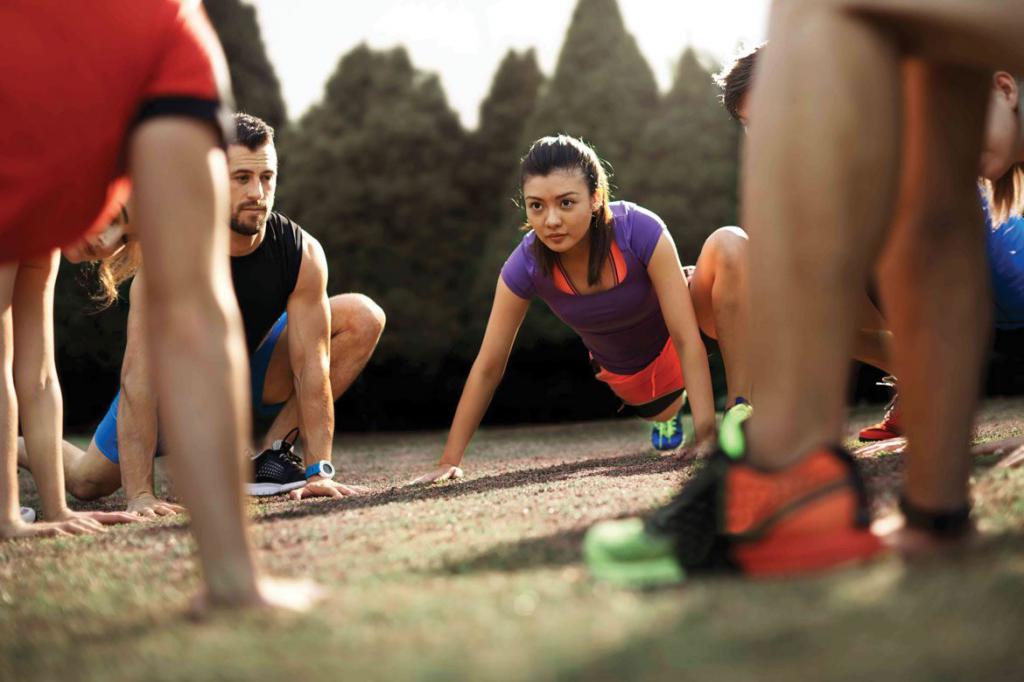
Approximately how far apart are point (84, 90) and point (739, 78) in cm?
269

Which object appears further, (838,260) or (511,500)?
(511,500)

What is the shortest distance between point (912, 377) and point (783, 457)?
0.31m

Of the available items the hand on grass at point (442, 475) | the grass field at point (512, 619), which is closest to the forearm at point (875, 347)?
the hand on grass at point (442, 475)

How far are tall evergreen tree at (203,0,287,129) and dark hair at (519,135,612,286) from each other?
602 cm

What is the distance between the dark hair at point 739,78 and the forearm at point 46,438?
2391 mm

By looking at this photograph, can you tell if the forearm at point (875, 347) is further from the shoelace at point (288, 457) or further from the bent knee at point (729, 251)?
the shoelace at point (288, 457)

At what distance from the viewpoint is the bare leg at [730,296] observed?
3.72 m

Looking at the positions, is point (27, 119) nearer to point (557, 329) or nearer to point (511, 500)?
point (511, 500)

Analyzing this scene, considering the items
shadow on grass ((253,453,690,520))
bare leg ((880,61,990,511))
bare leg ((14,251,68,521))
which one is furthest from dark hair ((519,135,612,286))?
bare leg ((880,61,990,511))

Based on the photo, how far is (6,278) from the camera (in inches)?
96.4

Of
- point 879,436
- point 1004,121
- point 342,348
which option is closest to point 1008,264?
point 879,436

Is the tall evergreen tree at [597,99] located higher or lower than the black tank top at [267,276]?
higher

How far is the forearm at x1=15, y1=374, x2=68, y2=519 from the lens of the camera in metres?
2.63

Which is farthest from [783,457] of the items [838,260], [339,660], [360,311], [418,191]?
[418,191]
